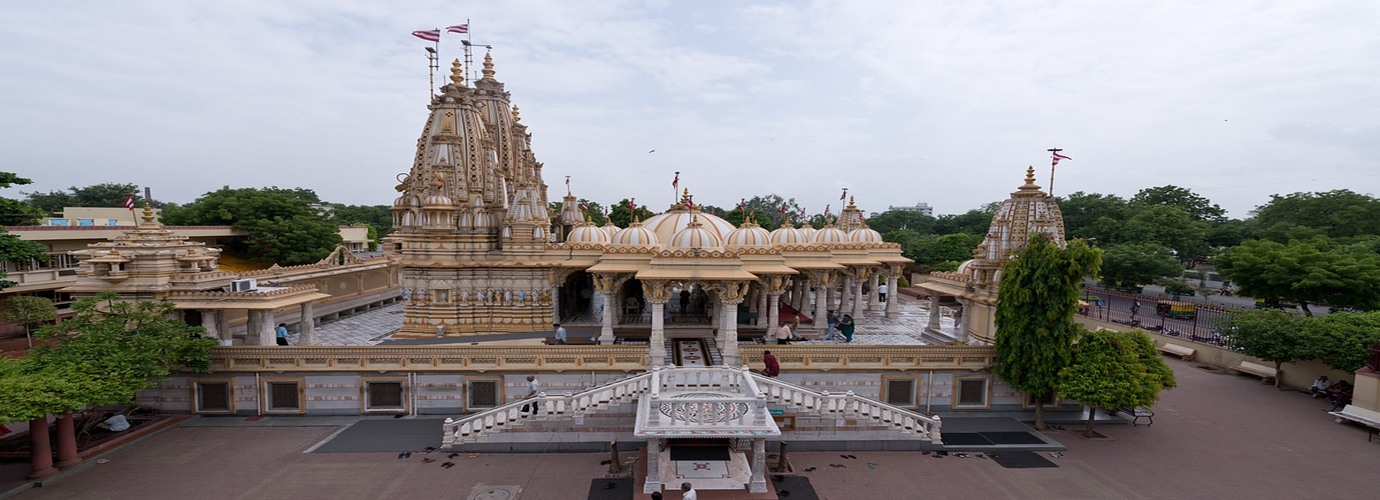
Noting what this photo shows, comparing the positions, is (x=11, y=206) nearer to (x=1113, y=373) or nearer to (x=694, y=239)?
(x=694, y=239)

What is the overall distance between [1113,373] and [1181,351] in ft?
50.8

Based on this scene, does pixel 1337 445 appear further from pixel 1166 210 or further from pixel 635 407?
Result: pixel 1166 210

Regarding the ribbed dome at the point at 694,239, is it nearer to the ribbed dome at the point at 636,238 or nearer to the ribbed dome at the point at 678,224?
the ribbed dome at the point at 636,238

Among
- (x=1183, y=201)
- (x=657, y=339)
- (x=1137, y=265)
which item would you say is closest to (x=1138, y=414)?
(x=657, y=339)

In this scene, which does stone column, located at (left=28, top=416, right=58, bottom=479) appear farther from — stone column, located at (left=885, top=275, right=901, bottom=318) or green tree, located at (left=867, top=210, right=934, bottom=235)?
green tree, located at (left=867, top=210, right=934, bottom=235)

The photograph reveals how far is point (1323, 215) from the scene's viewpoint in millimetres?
50438

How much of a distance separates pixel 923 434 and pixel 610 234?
16.0 m

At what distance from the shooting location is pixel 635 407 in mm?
16562

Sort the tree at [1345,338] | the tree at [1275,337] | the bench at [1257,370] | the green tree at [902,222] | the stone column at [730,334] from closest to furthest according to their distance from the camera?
the tree at [1345,338] < the tree at [1275,337] < the stone column at [730,334] < the bench at [1257,370] < the green tree at [902,222]

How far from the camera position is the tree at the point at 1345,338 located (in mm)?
18188

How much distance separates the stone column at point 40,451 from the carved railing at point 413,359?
4.14 m

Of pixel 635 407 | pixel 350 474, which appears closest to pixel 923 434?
pixel 635 407

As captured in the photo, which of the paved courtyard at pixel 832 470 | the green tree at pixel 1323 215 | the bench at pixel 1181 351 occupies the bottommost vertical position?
the paved courtyard at pixel 832 470

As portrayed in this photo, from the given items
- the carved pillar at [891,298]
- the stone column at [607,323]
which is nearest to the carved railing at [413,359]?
the stone column at [607,323]
